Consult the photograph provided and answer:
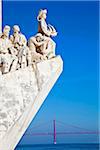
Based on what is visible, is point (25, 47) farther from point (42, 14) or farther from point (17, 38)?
point (42, 14)

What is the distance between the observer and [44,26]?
1116cm

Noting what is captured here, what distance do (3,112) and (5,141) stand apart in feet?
1.98

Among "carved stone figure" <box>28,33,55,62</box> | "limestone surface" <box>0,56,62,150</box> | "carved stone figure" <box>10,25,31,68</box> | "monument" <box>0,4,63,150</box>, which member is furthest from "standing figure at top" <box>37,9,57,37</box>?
"limestone surface" <box>0,56,62,150</box>

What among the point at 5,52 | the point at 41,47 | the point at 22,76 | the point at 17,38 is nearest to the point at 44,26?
the point at 41,47

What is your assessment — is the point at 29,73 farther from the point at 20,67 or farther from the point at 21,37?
the point at 21,37

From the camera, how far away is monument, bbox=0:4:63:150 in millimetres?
10070

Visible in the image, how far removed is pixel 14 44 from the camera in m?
10.8

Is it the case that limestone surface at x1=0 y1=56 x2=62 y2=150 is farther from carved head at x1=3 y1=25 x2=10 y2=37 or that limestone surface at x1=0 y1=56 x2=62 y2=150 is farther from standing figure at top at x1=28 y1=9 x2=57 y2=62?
carved head at x1=3 y1=25 x2=10 y2=37

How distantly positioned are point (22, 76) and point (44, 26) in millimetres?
1516

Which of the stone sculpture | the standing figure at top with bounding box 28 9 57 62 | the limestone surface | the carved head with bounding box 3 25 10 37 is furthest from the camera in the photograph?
the standing figure at top with bounding box 28 9 57 62

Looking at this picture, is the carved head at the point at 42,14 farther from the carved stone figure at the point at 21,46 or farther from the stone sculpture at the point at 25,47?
the carved stone figure at the point at 21,46

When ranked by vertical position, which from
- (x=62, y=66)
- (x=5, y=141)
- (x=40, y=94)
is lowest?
(x=5, y=141)

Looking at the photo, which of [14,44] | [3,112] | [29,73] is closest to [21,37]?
[14,44]

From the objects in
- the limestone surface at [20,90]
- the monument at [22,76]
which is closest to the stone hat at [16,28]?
the monument at [22,76]
